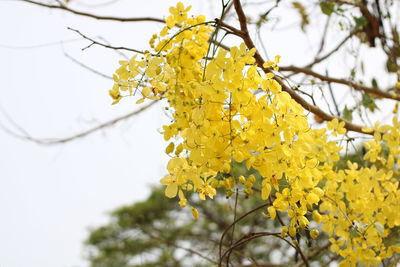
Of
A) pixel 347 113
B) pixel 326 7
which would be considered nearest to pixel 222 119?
pixel 347 113

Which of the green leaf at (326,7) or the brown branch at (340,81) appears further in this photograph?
the green leaf at (326,7)

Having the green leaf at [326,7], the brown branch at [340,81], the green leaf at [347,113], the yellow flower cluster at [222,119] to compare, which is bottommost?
the yellow flower cluster at [222,119]

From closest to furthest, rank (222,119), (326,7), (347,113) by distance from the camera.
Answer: (222,119) → (347,113) → (326,7)

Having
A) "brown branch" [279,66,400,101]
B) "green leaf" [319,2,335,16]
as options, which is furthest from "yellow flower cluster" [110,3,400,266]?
"green leaf" [319,2,335,16]

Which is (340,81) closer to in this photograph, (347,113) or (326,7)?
(347,113)

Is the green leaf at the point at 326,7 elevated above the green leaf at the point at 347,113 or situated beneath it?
elevated above

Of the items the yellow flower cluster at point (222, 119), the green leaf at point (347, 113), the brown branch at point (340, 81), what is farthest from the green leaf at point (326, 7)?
the yellow flower cluster at point (222, 119)

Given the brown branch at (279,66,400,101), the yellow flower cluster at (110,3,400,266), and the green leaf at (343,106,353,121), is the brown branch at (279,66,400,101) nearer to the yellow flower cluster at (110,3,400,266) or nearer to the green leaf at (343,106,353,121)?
the green leaf at (343,106,353,121)

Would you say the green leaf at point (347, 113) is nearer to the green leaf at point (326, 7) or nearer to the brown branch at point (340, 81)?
the brown branch at point (340, 81)

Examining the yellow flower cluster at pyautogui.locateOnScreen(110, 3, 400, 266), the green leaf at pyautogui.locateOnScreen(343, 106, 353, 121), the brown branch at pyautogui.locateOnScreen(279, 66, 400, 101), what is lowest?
the yellow flower cluster at pyautogui.locateOnScreen(110, 3, 400, 266)

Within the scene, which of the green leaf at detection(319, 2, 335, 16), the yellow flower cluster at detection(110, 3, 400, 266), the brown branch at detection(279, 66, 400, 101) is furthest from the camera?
the green leaf at detection(319, 2, 335, 16)

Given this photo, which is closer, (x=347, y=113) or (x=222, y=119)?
(x=222, y=119)

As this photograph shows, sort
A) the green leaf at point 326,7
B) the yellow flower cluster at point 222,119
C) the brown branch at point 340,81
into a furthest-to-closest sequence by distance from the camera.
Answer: the green leaf at point 326,7
the brown branch at point 340,81
the yellow flower cluster at point 222,119

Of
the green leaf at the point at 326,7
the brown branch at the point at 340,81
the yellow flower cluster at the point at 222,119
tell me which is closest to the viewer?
the yellow flower cluster at the point at 222,119
